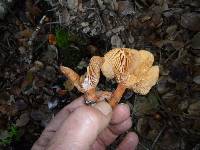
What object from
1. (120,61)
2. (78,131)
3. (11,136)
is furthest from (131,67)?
(11,136)

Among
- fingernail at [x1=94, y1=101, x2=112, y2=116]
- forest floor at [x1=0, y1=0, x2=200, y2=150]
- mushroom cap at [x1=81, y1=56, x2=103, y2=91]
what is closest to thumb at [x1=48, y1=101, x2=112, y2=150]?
fingernail at [x1=94, y1=101, x2=112, y2=116]

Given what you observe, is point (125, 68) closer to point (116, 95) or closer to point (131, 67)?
point (131, 67)

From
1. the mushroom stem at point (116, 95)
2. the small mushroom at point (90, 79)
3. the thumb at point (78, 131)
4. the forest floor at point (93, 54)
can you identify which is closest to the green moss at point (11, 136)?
the forest floor at point (93, 54)

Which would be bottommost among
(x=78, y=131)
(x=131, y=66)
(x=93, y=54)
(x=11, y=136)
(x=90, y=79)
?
(x=11, y=136)

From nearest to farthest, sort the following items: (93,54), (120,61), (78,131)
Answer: (78,131)
(120,61)
(93,54)

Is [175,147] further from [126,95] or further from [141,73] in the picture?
[141,73]

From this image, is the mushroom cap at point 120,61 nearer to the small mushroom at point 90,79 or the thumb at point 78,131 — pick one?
the small mushroom at point 90,79
